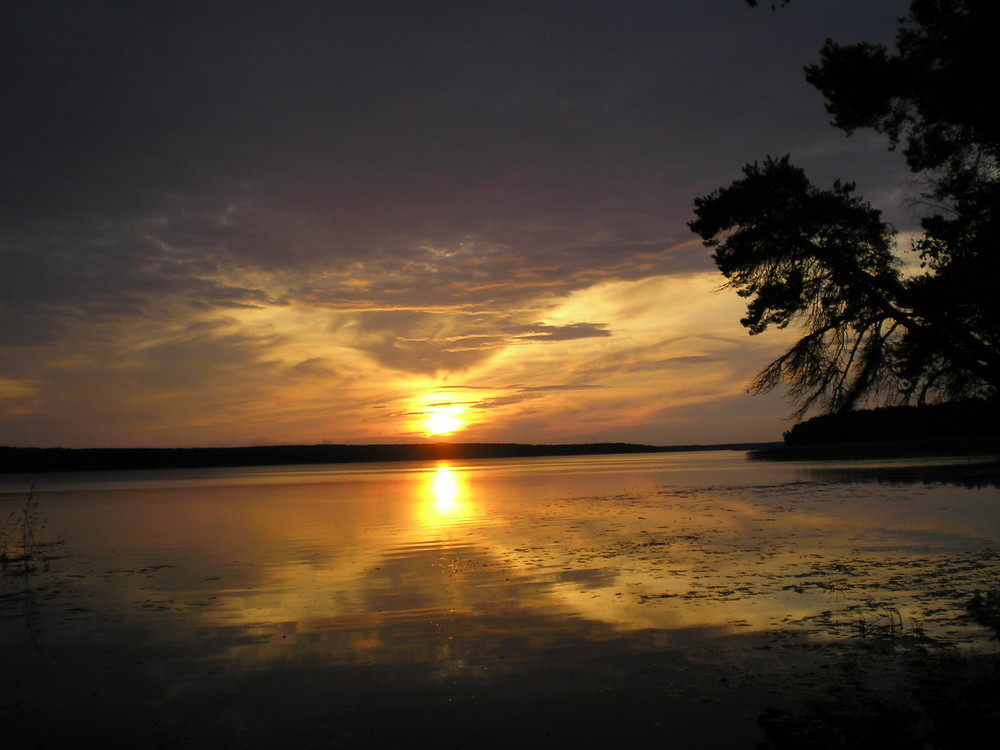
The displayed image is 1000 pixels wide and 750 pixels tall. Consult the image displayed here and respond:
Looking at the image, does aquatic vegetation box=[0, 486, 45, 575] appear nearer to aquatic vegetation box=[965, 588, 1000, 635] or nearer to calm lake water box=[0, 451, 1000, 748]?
calm lake water box=[0, 451, 1000, 748]

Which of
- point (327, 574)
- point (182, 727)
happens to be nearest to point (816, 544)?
point (327, 574)

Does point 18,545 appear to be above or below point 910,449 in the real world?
below

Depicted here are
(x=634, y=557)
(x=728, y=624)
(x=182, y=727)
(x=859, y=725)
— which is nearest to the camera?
(x=859, y=725)

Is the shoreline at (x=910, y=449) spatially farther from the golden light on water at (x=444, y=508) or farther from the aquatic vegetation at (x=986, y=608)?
the aquatic vegetation at (x=986, y=608)

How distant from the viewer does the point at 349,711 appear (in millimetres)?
7730

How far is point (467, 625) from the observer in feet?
37.2

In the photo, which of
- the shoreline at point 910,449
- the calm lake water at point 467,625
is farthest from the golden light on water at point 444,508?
the shoreline at point 910,449

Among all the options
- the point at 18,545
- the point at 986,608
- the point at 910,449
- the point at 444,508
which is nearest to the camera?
the point at 986,608

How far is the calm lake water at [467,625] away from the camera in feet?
24.4

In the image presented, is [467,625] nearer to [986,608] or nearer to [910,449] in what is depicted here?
[986,608]

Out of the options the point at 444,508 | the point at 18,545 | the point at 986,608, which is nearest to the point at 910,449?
the point at 444,508

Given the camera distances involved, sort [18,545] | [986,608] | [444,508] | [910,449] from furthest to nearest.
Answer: [910,449] → [444,508] → [18,545] → [986,608]

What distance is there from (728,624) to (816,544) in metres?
9.01

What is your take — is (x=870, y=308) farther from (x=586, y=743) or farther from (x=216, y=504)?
(x=216, y=504)
